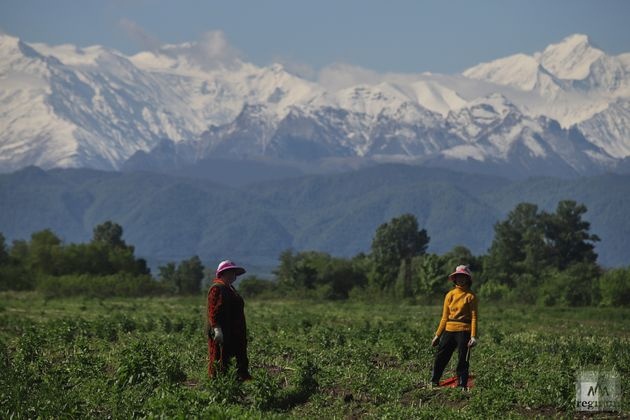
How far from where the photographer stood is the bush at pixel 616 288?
3558 inches

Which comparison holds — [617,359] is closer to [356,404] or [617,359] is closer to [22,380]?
[356,404]

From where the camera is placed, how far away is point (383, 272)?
124 m

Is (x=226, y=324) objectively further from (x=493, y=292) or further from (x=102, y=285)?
(x=493, y=292)

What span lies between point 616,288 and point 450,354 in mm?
71383

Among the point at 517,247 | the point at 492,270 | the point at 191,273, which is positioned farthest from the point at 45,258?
the point at 517,247

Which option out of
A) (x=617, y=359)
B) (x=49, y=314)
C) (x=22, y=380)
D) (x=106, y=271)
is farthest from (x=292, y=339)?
(x=106, y=271)

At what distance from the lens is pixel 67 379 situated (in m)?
23.3

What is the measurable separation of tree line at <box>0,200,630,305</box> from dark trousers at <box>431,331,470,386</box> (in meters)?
60.4

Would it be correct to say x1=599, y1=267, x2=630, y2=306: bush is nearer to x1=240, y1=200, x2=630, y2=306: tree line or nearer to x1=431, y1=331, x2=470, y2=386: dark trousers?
x1=240, y1=200, x2=630, y2=306: tree line

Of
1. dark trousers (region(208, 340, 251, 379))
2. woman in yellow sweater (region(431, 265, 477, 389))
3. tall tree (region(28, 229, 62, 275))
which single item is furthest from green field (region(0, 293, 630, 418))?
tall tree (region(28, 229, 62, 275))

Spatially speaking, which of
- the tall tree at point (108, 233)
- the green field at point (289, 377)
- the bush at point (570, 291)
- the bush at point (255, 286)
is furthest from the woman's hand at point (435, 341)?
the tall tree at point (108, 233)

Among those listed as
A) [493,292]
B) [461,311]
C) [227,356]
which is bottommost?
[227,356]

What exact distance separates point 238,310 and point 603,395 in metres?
6.76

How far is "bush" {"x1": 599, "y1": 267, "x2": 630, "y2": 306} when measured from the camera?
90363 mm
